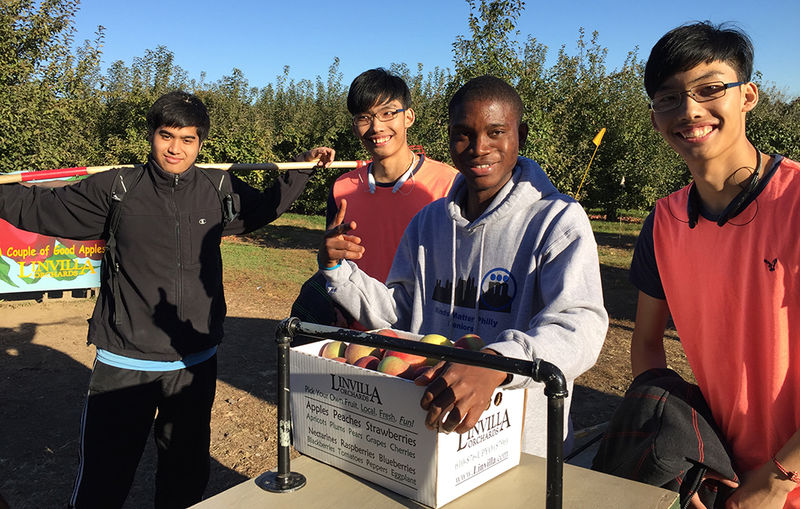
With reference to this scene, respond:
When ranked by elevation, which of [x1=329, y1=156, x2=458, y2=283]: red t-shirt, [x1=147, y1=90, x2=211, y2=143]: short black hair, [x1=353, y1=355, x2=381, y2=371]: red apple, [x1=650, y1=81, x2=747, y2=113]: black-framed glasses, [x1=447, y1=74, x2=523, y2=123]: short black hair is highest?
[x1=147, y1=90, x2=211, y2=143]: short black hair

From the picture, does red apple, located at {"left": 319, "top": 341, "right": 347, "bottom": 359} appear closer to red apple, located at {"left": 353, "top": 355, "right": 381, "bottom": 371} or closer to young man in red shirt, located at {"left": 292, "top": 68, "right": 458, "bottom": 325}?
red apple, located at {"left": 353, "top": 355, "right": 381, "bottom": 371}

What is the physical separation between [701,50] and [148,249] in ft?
8.28

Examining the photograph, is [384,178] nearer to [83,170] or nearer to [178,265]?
A: [178,265]

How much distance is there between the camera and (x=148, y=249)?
119 inches

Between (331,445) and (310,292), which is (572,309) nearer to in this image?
(331,445)

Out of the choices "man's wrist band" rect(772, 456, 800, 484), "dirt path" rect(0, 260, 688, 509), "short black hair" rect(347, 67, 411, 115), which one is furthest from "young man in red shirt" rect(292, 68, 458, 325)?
"dirt path" rect(0, 260, 688, 509)

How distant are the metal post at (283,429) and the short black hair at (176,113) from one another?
2009 millimetres

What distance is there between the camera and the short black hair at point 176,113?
3.14 meters

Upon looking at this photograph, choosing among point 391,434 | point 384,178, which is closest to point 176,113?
point 384,178

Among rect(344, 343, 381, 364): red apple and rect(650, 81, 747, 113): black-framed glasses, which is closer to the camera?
rect(344, 343, 381, 364): red apple

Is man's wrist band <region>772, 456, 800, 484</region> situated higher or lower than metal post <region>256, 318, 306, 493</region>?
lower

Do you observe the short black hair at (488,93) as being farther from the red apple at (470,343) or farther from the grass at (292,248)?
the grass at (292,248)

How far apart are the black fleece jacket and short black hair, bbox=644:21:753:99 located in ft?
7.55

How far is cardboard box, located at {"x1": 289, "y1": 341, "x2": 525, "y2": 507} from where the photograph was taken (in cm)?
140
